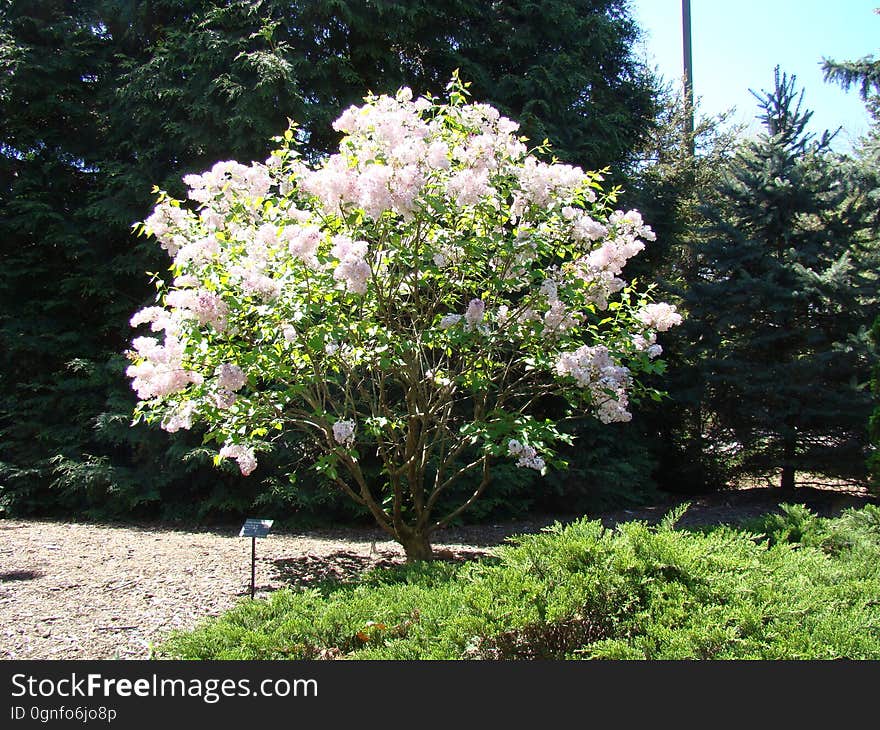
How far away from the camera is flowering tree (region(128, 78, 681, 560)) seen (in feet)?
11.0

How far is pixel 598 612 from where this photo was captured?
2666 mm

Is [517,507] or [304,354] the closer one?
[304,354]

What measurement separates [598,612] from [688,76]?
46.2 feet

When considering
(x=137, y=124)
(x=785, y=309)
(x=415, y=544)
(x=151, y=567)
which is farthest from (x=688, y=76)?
(x=151, y=567)

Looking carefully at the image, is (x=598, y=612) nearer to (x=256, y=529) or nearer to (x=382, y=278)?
(x=256, y=529)

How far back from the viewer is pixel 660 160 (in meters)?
12.5

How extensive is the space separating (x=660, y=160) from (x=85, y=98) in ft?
29.9

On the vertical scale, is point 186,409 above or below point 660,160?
below

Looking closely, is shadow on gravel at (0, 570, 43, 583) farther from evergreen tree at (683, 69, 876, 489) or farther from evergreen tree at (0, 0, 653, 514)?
evergreen tree at (683, 69, 876, 489)

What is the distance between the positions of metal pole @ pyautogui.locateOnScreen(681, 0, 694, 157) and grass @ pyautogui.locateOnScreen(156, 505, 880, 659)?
1072cm

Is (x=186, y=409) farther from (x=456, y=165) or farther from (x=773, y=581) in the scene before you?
(x=773, y=581)

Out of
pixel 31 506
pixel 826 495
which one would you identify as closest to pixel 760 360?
pixel 826 495

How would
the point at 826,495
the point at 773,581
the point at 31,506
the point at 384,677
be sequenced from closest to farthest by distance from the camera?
1. the point at 384,677
2. the point at 773,581
3. the point at 31,506
4. the point at 826,495

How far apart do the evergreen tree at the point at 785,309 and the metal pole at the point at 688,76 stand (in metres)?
4.35
